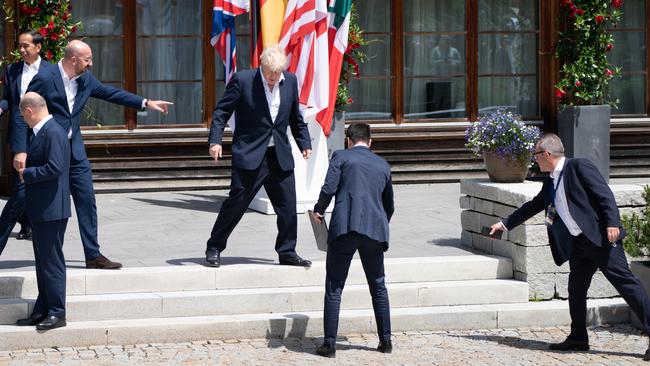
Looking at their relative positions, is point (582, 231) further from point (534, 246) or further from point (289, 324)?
point (289, 324)

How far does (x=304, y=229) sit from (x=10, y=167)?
404cm

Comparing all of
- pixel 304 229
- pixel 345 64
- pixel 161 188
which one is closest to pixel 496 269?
pixel 304 229

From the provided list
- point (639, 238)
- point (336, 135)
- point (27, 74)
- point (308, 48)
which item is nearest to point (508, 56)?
point (336, 135)

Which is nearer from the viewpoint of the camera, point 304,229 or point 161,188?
point 304,229

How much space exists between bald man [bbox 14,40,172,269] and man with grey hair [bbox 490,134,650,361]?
3.01m

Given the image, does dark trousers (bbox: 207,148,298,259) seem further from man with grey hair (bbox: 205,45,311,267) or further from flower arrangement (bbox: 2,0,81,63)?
flower arrangement (bbox: 2,0,81,63)

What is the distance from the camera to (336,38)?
44.2 feet

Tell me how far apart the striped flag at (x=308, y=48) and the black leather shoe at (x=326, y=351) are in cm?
471

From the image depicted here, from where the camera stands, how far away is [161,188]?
15.6 m

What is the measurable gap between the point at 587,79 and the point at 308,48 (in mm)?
4192

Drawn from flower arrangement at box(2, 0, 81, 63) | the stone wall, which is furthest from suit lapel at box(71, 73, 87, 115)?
flower arrangement at box(2, 0, 81, 63)

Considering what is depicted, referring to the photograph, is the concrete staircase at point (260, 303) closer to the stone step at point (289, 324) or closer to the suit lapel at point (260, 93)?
the stone step at point (289, 324)

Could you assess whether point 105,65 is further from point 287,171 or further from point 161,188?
point 287,171

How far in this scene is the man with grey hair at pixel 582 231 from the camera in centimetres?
876
